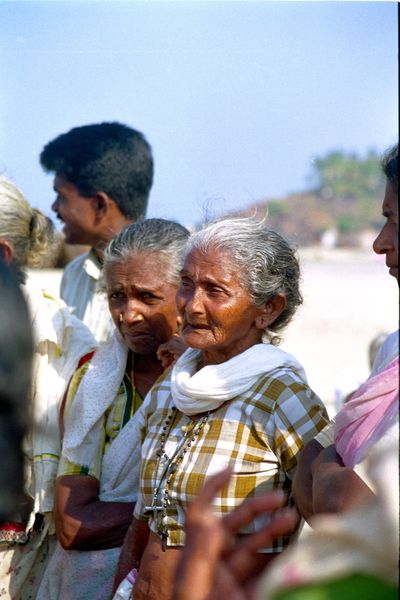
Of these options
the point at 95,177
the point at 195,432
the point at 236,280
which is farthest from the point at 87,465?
the point at 95,177

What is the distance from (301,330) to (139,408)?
48.4 feet

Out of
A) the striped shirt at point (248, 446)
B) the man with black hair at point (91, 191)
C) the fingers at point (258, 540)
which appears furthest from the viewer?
the man with black hair at point (91, 191)

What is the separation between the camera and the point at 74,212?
5164 mm

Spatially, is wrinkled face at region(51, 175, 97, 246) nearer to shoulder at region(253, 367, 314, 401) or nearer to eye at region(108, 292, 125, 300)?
eye at region(108, 292, 125, 300)

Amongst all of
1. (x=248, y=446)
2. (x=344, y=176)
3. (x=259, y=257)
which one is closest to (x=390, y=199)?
(x=259, y=257)

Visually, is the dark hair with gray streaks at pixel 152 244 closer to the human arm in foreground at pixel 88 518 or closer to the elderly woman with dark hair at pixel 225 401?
the elderly woman with dark hair at pixel 225 401

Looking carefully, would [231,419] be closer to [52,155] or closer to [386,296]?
[52,155]

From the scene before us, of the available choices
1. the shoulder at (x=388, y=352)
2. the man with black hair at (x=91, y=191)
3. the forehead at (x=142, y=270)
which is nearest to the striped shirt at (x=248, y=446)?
the shoulder at (x=388, y=352)

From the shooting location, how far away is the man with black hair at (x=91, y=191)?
5.15m

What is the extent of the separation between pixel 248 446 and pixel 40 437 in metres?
1.16

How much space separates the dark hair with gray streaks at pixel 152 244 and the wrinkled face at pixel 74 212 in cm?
132

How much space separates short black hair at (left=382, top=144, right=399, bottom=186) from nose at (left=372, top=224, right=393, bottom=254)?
15 cm

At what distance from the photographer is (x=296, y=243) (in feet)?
11.4

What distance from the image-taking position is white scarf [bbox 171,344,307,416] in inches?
119
